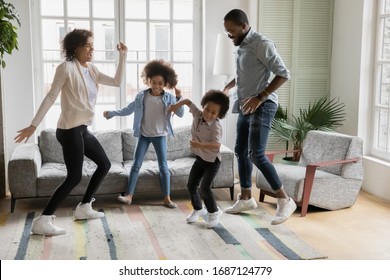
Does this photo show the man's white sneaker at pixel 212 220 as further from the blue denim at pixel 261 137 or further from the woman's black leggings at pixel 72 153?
the woman's black leggings at pixel 72 153

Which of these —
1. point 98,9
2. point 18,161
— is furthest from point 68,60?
point 98,9

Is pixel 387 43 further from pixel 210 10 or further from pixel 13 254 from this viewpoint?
pixel 13 254

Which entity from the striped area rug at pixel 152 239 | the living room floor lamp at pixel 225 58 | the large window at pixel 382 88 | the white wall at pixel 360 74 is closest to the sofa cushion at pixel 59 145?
the striped area rug at pixel 152 239

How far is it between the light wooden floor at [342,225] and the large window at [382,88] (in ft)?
1.65

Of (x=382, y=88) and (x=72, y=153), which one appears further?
(x=382, y=88)

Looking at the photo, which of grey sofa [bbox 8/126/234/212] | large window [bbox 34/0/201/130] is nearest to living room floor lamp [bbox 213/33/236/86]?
large window [bbox 34/0/201/130]

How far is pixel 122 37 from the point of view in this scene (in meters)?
5.63

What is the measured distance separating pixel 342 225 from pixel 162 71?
6.17 feet

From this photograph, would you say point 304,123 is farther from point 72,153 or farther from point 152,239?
point 72,153

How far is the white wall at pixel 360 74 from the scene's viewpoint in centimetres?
531

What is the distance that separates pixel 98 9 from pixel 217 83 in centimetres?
140

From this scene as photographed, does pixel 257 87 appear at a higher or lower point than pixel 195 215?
higher

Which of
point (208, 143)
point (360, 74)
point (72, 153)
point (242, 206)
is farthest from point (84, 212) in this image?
point (360, 74)

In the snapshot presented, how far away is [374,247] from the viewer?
3814mm
